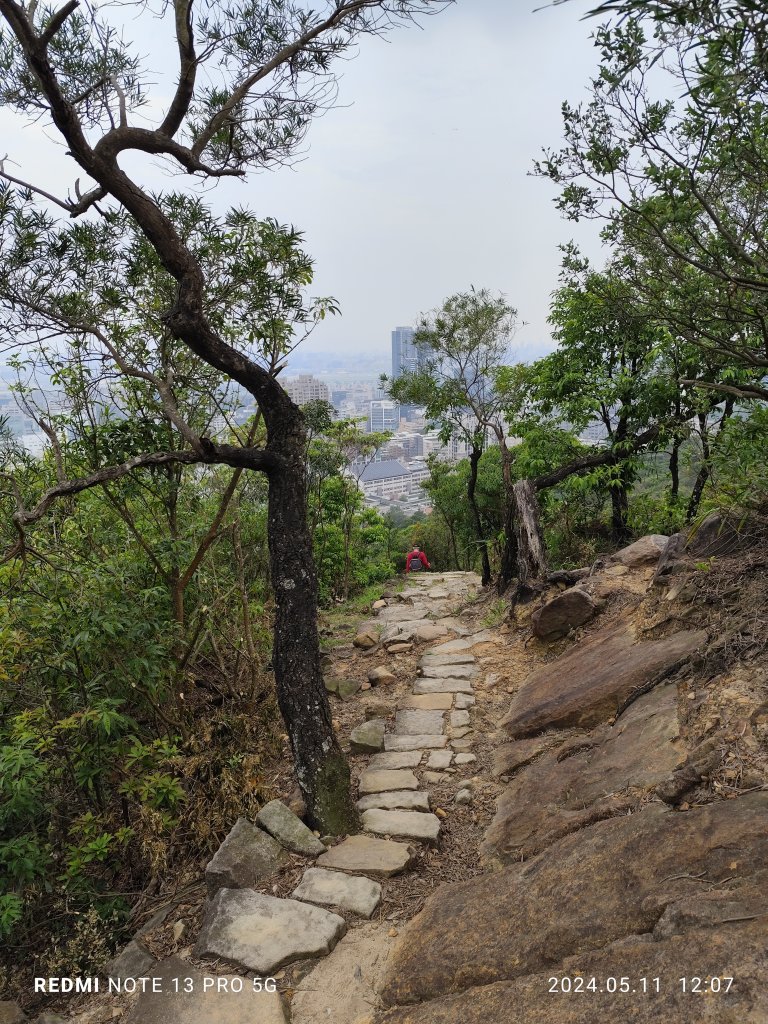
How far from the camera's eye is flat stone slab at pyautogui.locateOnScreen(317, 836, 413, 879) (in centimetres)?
375

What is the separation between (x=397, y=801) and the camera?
4484 mm

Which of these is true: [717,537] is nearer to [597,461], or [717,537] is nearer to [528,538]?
[528,538]

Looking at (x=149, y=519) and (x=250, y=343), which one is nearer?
(x=250, y=343)

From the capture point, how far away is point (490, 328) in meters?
12.7

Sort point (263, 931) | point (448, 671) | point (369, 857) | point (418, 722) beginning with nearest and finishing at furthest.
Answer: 1. point (263, 931)
2. point (369, 857)
3. point (418, 722)
4. point (448, 671)

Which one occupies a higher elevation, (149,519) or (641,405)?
(641,405)

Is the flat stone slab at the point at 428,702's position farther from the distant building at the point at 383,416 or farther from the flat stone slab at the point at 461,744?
the distant building at the point at 383,416

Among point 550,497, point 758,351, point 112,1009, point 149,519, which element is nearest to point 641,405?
point 550,497

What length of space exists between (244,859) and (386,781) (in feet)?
4.30

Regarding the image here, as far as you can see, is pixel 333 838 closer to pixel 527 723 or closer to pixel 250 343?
pixel 527 723

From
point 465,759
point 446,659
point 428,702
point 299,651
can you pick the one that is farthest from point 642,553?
point 299,651

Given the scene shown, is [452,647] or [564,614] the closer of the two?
[564,614]

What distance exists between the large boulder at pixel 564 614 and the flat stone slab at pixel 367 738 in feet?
6.07

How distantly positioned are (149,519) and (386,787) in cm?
296
